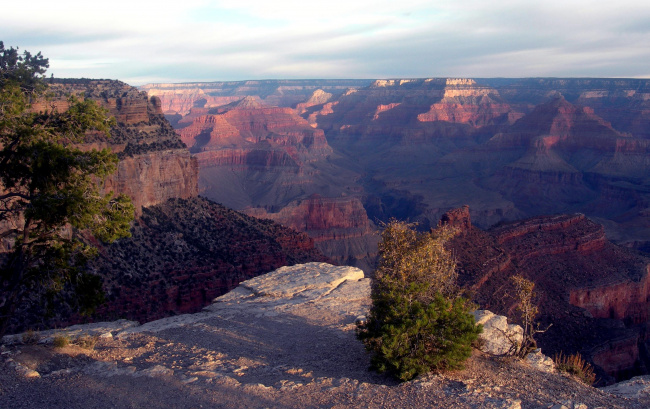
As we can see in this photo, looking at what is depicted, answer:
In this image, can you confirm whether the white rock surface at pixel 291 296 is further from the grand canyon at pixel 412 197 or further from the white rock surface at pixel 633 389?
the white rock surface at pixel 633 389

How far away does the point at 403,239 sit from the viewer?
45.9 feet

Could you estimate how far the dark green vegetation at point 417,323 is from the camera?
35.8ft

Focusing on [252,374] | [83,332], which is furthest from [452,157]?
[252,374]

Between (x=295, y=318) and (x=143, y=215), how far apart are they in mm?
20295

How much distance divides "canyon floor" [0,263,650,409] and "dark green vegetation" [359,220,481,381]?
0.39 metres

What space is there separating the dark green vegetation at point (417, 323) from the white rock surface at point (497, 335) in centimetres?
141

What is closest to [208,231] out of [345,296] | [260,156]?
[345,296]

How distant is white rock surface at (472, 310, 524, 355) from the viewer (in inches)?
506

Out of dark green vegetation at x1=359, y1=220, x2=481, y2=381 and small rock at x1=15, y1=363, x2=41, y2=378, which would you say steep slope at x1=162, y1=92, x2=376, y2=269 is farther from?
small rock at x1=15, y1=363, x2=41, y2=378

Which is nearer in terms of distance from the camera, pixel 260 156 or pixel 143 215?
pixel 143 215

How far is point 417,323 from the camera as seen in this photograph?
35.8 ft

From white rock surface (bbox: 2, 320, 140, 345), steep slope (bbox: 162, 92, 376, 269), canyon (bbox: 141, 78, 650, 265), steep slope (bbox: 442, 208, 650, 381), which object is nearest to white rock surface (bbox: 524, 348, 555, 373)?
white rock surface (bbox: 2, 320, 140, 345)

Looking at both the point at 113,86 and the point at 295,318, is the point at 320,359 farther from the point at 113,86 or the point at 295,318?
the point at 113,86

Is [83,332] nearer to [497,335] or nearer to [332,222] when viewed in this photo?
[497,335]
